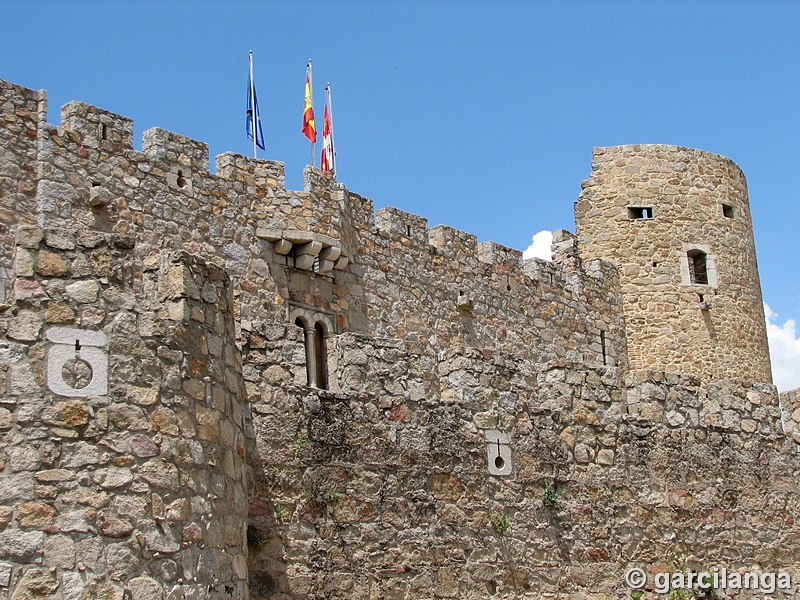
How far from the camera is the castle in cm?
688

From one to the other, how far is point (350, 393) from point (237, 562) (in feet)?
6.15

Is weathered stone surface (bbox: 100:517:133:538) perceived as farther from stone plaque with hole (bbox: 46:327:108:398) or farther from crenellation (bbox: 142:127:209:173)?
crenellation (bbox: 142:127:209:173)

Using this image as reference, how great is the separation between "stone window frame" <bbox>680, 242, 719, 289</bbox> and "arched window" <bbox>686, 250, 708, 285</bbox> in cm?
2

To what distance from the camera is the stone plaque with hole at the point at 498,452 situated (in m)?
9.99

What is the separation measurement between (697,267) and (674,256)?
526 millimetres

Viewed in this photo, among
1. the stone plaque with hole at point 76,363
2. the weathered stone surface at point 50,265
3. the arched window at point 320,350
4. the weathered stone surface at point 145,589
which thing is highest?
the arched window at point 320,350

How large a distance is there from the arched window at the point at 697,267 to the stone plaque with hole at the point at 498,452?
12608 mm

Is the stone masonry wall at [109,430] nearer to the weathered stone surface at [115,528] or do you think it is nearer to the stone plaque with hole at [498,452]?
the weathered stone surface at [115,528]

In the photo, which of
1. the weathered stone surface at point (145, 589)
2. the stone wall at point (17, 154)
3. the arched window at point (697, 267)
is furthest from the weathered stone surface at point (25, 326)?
the arched window at point (697, 267)

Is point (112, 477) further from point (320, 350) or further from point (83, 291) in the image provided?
point (320, 350)

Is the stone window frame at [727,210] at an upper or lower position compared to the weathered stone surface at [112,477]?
upper

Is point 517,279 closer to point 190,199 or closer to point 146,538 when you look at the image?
point 190,199

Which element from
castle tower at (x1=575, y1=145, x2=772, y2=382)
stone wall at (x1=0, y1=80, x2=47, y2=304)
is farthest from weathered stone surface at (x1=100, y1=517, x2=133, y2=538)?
castle tower at (x1=575, y1=145, x2=772, y2=382)

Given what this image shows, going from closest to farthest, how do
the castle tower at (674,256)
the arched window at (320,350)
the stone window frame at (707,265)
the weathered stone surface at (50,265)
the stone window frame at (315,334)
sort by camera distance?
1. the weathered stone surface at (50,265)
2. the stone window frame at (315,334)
3. the arched window at (320,350)
4. the castle tower at (674,256)
5. the stone window frame at (707,265)
